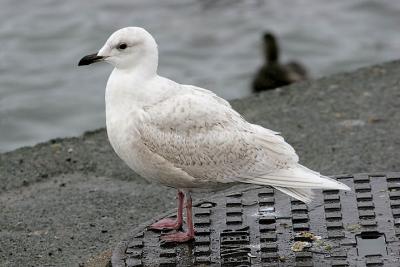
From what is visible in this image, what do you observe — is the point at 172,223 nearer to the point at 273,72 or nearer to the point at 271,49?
the point at 273,72

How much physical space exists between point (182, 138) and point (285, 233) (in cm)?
82

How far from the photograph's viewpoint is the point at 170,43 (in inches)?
567

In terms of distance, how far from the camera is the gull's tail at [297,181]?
5.87 m

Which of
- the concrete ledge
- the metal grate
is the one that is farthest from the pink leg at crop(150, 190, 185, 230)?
the concrete ledge

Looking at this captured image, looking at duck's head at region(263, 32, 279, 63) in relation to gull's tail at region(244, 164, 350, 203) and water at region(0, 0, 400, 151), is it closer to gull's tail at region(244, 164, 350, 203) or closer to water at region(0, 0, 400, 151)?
water at region(0, 0, 400, 151)

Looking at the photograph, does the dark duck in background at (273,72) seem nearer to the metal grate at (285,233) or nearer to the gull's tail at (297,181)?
the metal grate at (285,233)

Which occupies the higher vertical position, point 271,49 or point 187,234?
point 271,49

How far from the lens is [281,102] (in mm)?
9180

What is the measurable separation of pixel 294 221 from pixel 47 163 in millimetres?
2541

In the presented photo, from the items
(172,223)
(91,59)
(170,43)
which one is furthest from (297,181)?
(170,43)

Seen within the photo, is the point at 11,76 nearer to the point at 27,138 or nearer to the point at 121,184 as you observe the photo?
the point at 27,138

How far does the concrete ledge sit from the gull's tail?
1.20 metres

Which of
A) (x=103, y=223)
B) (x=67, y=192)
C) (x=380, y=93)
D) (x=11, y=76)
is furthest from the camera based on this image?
(x=11, y=76)

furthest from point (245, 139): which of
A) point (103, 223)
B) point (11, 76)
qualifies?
point (11, 76)
